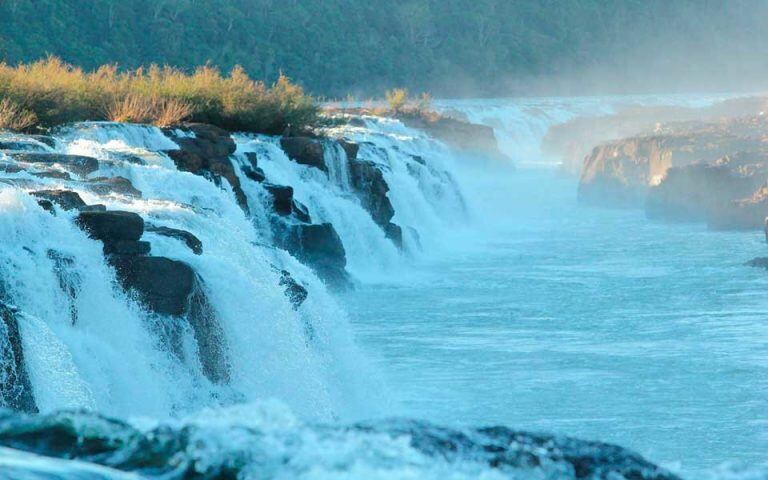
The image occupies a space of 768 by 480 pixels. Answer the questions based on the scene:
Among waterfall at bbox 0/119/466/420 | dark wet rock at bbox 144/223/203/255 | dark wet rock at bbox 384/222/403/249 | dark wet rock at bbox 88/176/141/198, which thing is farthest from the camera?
dark wet rock at bbox 384/222/403/249

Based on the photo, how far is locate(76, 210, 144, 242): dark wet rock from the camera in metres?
10.5

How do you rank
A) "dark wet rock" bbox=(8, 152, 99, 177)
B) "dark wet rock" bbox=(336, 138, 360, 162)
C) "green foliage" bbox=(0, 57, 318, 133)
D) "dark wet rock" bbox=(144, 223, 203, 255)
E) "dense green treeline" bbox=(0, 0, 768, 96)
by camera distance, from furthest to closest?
"dense green treeline" bbox=(0, 0, 768, 96)
"dark wet rock" bbox=(336, 138, 360, 162)
"green foliage" bbox=(0, 57, 318, 133)
"dark wet rock" bbox=(8, 152, 99, 177)
"dark wet rock" bbox=(144, 223, 203, 255)

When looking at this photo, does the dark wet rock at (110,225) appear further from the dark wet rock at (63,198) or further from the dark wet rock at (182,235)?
the dark wet rock at (182,235)

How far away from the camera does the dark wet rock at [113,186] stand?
43.4ft

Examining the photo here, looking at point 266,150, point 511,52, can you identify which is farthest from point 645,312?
point 511,52

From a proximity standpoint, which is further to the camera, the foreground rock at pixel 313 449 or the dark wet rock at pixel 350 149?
the dark wet rock at pixel 350 149

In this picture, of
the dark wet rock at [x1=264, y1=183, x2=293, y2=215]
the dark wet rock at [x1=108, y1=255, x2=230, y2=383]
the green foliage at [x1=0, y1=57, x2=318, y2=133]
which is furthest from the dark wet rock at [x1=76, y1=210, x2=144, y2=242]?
the dark wet rock at [x1=264, y1=183, x2=293, y2=215]

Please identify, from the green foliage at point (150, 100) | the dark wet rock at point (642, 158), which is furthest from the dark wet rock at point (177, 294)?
the dark wet rock at point (642, 158)

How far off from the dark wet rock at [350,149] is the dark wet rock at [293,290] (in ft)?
35.0

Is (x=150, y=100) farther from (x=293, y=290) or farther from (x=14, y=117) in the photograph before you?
(x=293, y=290)

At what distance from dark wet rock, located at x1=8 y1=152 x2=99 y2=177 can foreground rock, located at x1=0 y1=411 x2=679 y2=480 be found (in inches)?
368

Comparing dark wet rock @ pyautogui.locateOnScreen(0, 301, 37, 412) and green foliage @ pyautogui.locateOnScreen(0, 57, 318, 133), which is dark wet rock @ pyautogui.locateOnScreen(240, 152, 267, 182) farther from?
dark wet rock @ pyautogui.locateOnScreen(0, 301, 37, 412)

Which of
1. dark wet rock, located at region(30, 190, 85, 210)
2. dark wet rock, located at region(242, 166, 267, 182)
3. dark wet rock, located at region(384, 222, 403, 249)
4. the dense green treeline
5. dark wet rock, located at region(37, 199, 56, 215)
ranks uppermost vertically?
the dense green treeline

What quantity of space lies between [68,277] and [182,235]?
5.43ft
